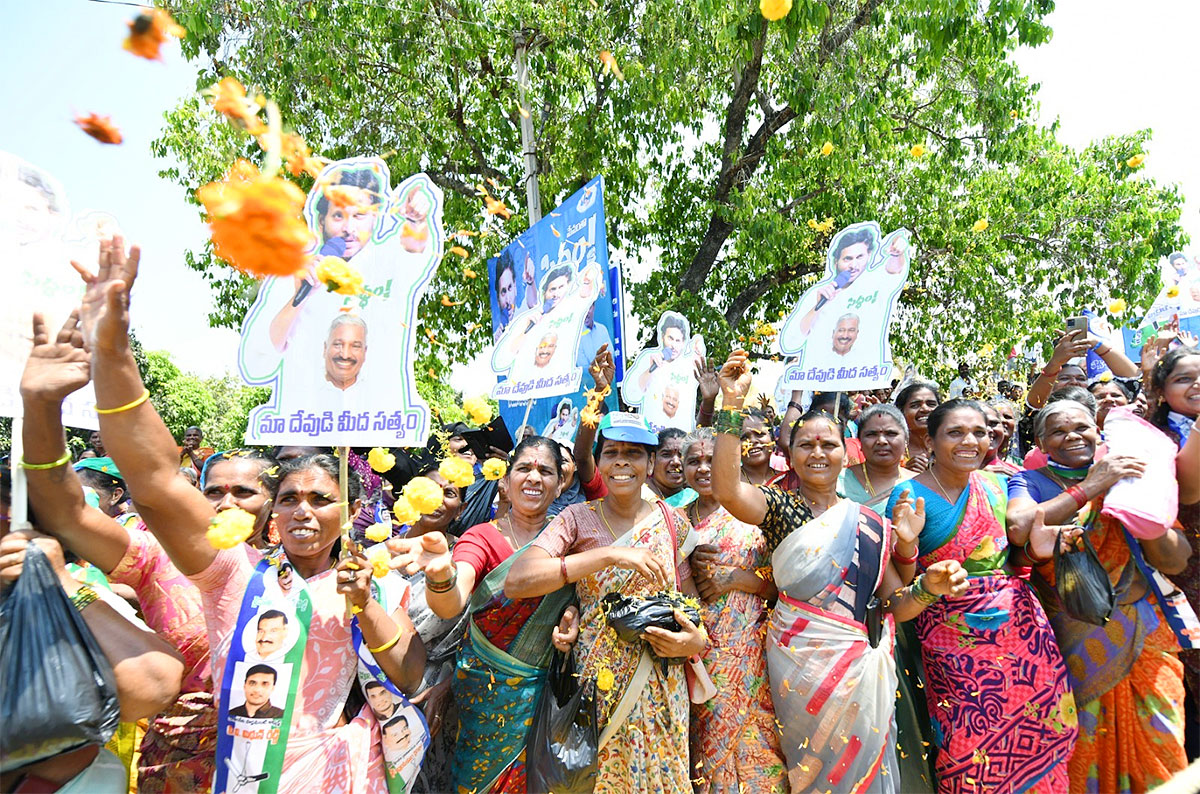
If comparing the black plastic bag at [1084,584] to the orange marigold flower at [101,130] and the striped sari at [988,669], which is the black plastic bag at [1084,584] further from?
the orange marigold flower at [101,130]

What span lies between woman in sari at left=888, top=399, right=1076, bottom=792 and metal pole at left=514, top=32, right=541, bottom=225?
6.46m

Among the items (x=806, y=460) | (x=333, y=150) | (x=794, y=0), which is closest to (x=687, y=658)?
(x=806, y=460)

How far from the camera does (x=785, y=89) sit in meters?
9.00

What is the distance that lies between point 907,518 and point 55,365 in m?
2.74

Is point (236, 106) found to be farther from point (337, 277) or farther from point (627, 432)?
point (627, 432)

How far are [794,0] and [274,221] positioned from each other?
6216mm

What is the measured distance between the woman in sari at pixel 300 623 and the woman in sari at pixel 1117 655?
2462 millimetres

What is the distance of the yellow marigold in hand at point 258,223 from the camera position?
1694mm

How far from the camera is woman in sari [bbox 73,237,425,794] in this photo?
6.84 feet

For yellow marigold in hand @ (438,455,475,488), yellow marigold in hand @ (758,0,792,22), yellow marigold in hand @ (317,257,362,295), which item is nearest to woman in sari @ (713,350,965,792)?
yellow marigold in hand @ (438,455,475,488)

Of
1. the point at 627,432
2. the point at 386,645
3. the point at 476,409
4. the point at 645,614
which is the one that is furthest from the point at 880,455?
the point at 386,645

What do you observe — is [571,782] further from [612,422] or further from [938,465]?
[938,465]

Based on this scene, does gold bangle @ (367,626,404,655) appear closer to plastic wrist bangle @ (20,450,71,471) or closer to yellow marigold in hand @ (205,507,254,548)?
yellow marigold in hand @ (205,507,254,548)

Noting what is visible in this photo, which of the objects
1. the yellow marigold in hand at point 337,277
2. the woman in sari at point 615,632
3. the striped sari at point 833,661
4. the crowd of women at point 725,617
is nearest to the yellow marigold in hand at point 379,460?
the crowd of women at point 725,617
